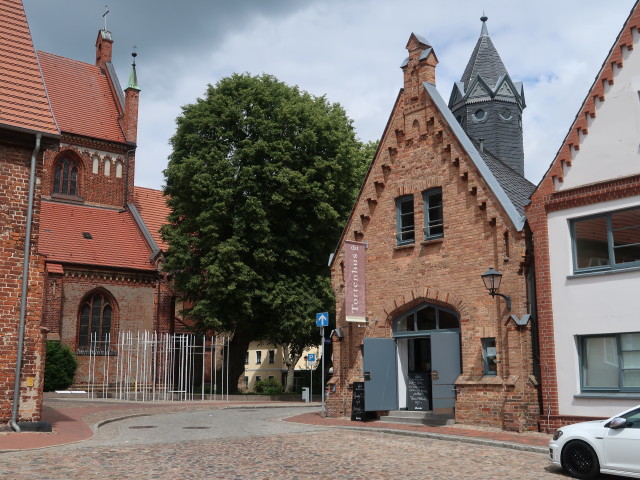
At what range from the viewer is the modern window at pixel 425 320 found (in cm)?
1881

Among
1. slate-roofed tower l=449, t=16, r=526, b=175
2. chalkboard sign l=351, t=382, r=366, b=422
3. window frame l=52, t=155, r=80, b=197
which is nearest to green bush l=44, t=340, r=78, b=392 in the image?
window frame l=52, t=155, r=80, b=197

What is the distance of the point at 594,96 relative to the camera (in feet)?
52.2

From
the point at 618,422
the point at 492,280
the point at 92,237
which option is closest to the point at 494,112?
the point at 492,280

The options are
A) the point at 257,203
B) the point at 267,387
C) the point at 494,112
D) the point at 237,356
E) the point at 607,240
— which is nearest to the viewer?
the point at 607,240

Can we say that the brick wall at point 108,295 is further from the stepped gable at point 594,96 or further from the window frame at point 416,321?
the stepped gable at point 594,96

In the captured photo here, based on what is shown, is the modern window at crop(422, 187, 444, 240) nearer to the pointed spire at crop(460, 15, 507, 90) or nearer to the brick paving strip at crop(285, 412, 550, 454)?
the brick paving strip at crop(285, 412, 550, 454)

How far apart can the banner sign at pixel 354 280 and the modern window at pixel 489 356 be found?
4.03m

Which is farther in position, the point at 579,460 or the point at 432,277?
the point at 432,277

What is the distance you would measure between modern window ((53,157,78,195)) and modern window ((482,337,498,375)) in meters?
30.2

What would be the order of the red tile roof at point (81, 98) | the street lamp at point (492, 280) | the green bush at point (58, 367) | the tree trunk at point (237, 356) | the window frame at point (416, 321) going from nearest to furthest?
the street lamp at point (492, 280)
the window frame at point (416, 321)
the green bush at point (58, 367)
the tree trunk at point (237, 356)
the red tile roof at point (81, 98)

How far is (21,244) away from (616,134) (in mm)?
13382

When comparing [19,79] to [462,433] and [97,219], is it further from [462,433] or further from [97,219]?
[97,219]

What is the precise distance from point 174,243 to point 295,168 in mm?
6763

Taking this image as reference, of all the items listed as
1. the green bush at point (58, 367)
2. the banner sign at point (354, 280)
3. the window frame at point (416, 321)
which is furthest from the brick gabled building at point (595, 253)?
the green bush at point (58, 367)
